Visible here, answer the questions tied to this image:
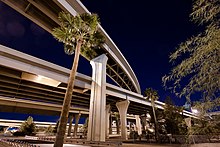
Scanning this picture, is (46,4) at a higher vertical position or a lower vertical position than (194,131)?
higher

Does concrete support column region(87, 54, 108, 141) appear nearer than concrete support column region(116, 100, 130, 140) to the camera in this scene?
Yes

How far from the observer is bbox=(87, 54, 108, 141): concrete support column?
24.3 m

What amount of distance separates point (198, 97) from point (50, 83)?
958 inches

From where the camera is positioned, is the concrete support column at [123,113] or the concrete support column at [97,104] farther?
the concrete support column at [123,113]

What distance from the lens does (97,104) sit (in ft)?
84.8

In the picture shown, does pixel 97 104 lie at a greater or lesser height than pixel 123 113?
greater

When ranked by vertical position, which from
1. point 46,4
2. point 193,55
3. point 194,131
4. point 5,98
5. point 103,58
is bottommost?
point 194,131

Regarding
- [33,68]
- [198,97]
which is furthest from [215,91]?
[33,68]

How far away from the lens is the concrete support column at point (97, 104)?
24.3m

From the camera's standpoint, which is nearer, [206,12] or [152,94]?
[206,12]

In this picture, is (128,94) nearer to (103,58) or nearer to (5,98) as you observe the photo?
(103,58)

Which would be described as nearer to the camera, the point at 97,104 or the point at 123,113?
the point at 97,104

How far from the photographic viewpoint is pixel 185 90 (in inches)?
158

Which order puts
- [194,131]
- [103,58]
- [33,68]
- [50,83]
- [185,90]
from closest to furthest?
[185,90] < [194,131] < [33,68] < [50,83] < [103,58]
